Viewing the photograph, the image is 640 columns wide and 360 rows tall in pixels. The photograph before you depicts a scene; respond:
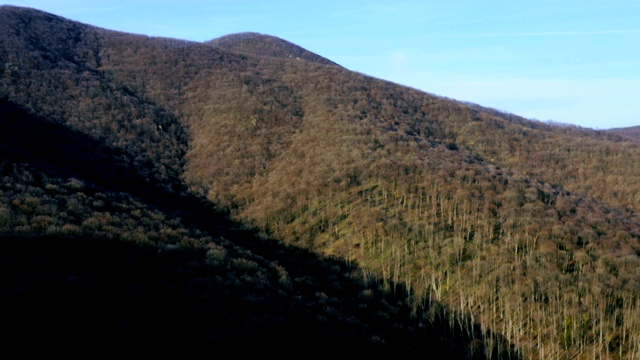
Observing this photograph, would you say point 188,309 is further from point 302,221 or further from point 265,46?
point 265,46

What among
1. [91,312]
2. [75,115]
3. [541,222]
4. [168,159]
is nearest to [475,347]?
[541,222]

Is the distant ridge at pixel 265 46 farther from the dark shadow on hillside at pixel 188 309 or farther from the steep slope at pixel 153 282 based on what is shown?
the dark shadow on hillside at pixel 188 309

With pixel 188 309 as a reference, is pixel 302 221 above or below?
above

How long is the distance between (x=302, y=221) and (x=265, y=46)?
52337mm

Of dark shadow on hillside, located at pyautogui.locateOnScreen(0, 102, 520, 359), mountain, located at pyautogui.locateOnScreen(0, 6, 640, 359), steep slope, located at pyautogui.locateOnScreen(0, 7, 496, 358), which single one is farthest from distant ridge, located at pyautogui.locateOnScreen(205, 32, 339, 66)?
dark shadow on hillside, located at pyautogui.locateOnScreen(0, 102, 520, 359)

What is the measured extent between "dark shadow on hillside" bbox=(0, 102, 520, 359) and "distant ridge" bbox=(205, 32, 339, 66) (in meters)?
52.8

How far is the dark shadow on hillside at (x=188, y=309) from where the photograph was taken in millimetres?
8820

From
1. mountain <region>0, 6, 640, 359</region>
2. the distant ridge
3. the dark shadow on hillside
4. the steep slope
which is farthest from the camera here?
the distant ridge

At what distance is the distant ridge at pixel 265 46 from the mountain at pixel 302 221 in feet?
93.9

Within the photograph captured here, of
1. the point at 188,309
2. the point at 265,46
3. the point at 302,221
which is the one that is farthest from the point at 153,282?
the point at 265,46

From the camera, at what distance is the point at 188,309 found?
10.4m

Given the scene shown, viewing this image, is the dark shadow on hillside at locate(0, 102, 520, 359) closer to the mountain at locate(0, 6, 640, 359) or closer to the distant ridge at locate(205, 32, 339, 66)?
the mountain at locate(0, 6, 640, 359)

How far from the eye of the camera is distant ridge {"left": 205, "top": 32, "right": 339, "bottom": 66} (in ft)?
215

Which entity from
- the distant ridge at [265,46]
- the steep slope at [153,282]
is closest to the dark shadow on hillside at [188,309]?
the steep slope at [153,282]
